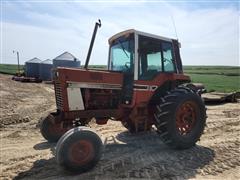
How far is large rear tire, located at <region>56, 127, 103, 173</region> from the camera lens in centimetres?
543

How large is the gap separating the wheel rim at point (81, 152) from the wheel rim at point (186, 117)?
7.22 feet

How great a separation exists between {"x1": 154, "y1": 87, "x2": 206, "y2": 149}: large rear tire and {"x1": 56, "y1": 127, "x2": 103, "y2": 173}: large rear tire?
1635mm

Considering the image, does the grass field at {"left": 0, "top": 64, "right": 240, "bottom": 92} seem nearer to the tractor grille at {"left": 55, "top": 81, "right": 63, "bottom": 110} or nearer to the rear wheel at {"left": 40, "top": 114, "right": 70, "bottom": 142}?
the rear wheel at {"left": 40, "top": 114, "right": 70, "bottom": 142}

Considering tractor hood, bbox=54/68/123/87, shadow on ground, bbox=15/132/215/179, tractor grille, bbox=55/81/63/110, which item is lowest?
shadow on ground, bbox=15/132/215/179

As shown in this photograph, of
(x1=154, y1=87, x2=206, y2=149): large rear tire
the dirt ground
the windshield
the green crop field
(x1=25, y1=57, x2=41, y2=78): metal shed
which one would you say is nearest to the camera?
the dirt ground

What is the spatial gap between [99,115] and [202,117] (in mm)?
2430

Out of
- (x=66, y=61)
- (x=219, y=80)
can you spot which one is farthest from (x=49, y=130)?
(x=66, y=61)

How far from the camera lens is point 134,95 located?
6.95m

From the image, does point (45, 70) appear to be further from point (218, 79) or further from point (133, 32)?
point (133, 32)

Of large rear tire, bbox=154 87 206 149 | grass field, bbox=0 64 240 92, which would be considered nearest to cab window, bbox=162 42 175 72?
large rear tire, bbox=154 87 206 149

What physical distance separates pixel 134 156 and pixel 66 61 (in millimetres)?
29171

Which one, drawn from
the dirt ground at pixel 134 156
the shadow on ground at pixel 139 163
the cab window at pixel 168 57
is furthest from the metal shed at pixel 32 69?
the cab window at pixel 168 57

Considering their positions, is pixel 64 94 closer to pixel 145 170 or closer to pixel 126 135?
pixel 145 170

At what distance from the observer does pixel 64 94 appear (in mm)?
6258
